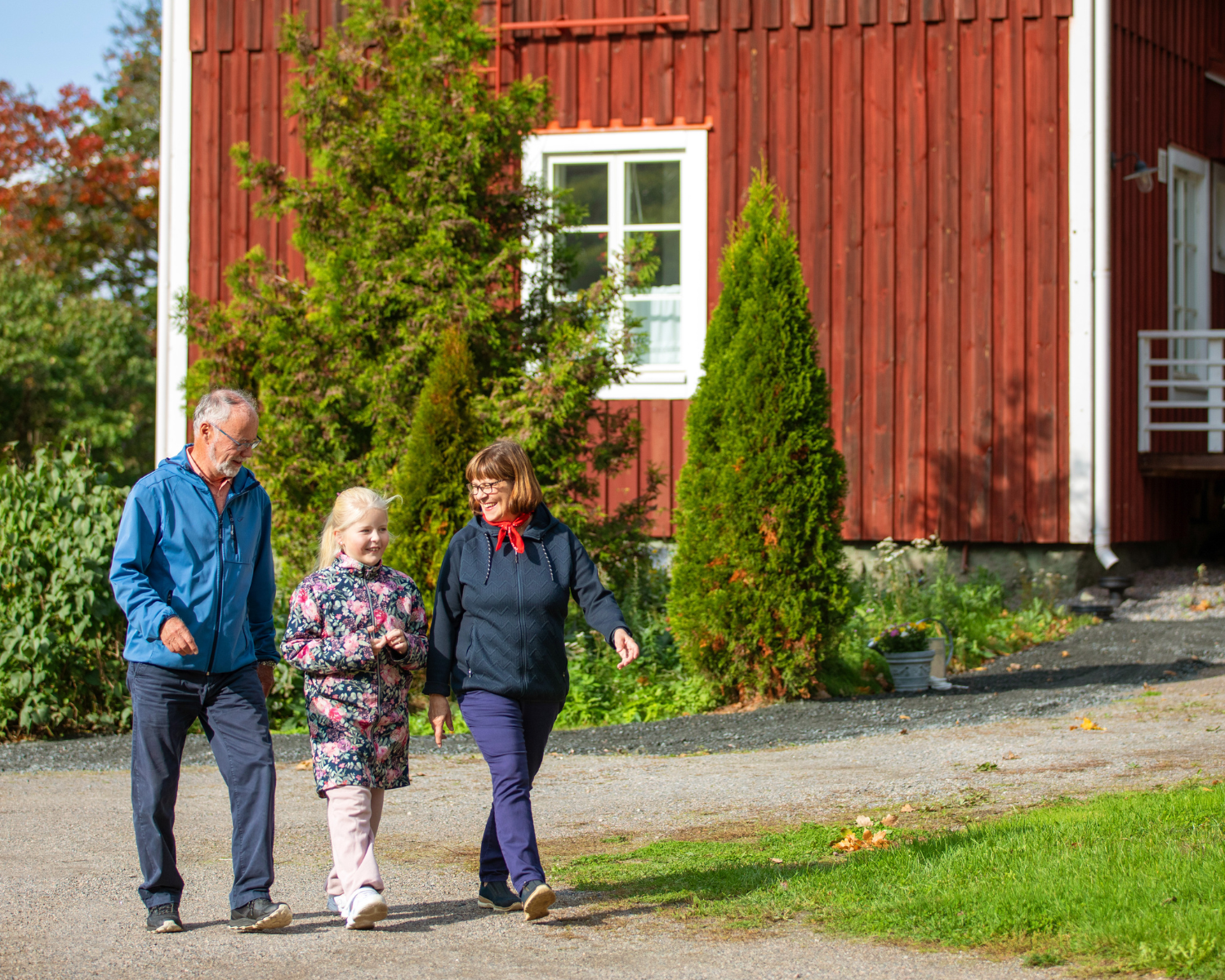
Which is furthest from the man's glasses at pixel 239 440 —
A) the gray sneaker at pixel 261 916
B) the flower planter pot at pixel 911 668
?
the flower planter pot at pixel 911 668

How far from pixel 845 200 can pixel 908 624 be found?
186 inches

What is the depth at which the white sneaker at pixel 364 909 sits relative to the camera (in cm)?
436

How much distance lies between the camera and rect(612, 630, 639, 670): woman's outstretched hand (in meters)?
4.52

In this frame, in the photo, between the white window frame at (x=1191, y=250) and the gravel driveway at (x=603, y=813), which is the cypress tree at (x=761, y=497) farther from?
the white window frame at (x=1191, y=250)

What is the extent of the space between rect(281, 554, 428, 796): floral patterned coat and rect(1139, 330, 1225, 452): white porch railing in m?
9.86

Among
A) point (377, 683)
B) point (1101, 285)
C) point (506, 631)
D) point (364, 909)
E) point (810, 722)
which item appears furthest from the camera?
point (1101, 285)

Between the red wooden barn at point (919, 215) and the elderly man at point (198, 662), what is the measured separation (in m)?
7.80

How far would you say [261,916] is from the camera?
436cm

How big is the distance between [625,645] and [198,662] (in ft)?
4.45

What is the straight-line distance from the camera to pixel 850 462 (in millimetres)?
12617

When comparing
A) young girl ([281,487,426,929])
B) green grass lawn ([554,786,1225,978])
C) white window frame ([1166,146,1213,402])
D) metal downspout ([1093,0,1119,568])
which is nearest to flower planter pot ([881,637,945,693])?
metal downspout ([1093,0,1119,568])

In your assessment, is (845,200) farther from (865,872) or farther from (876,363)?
(865,872)

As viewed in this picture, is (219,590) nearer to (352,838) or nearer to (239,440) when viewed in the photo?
(239,440)

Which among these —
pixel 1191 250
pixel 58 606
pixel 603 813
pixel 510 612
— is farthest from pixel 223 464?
Answer: pixel 1191 250
